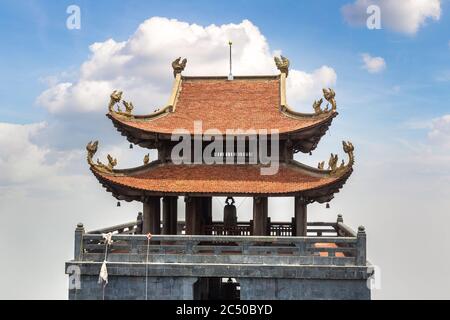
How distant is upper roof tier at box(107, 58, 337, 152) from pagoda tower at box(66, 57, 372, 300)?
0.05 meters

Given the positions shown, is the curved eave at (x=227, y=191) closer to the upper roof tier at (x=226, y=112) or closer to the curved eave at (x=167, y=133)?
the curved eave at (x=167, y=133)

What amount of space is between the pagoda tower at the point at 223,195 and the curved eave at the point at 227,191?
1.7 inches

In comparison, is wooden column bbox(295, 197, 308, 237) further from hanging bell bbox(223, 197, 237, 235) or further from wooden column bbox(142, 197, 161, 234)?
wooden column bbox(142, 197, 161, 234)

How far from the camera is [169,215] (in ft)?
74.2

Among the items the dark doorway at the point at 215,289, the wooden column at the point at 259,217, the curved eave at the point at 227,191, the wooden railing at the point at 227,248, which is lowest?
the dark doorway at the point at 215,289

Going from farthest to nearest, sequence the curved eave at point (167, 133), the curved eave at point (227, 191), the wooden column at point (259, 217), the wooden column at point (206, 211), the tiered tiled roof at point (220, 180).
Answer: the wooden column at point (206, 211), the curved eave at point (167, 133), the wooden column at point (259, 217), the tiered tiled roof at point (220, 180), the curved eave at point (227, 191)

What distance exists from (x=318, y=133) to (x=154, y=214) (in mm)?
7882

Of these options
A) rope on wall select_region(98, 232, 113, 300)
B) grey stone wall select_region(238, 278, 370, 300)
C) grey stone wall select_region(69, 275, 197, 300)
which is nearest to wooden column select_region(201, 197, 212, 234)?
grey stone wall select_region(69, 275, 197, 300)

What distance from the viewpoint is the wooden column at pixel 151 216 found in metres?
21.1

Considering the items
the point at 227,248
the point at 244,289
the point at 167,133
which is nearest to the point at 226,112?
the point at 167,133

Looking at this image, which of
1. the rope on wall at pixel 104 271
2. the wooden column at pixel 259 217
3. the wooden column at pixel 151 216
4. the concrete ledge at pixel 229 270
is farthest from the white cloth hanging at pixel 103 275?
the wooden column at pixel 259 217

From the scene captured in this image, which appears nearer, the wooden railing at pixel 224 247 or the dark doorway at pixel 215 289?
the wooden railing at pixel 224 247

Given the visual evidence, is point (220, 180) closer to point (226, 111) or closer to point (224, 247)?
point (224, 247)
